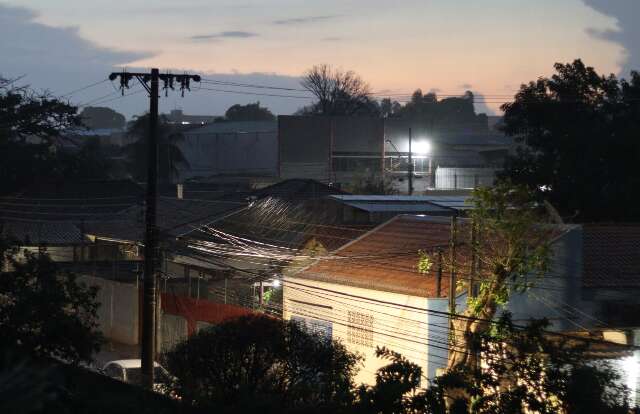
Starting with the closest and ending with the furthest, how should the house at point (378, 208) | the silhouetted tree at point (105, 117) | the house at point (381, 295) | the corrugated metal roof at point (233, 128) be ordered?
the house at point (381, 295), the house at point (378, 208), the corrugated metal roof at point (233, 128), the silhouetted tree at point (105, 117)

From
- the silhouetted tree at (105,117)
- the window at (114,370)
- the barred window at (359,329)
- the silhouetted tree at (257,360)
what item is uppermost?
the silhouetted tree at (105,117)

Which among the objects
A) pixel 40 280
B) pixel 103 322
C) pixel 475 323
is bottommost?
pixel 103 322

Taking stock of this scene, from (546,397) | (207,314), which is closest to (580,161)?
(207,314)

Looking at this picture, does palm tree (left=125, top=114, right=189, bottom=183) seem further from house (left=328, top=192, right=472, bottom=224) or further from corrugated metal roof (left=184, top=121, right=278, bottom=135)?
house (left=328, top=192, right=472, bottom=224)

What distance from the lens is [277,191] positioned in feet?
114

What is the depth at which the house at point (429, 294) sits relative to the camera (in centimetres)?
1845

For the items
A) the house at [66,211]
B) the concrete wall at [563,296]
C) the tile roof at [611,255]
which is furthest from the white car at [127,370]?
the house at [66,211]

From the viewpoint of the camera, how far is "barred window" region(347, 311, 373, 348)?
65.0 feet

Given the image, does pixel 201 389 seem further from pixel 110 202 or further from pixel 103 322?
pixel 110 202

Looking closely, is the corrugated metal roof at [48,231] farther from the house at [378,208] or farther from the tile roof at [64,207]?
the house at [378,208]

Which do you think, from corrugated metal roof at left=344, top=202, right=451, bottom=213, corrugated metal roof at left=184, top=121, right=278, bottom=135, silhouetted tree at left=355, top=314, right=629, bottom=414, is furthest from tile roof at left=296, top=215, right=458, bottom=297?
corrugated metal roof at left=184, top=121, right=278, bottom=135

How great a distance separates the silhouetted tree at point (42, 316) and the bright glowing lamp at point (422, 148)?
4093 cm

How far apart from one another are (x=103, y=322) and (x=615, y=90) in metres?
17.5

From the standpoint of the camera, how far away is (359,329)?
19641mm
